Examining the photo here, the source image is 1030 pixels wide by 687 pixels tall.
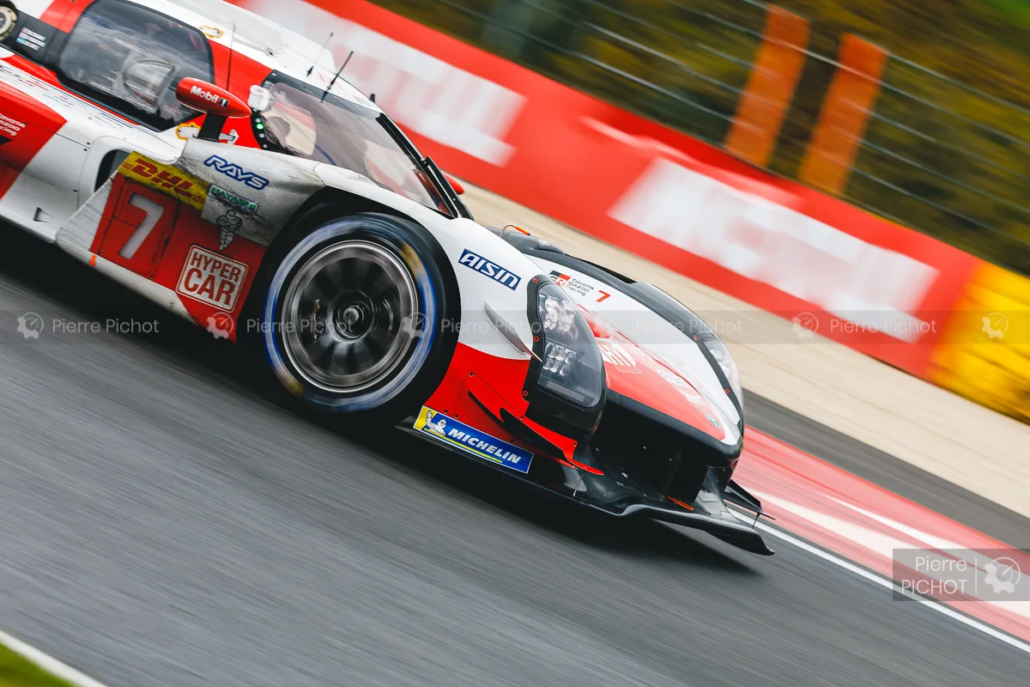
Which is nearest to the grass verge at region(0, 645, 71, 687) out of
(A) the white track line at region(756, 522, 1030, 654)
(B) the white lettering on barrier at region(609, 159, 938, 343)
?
(A) the white track line at region(756, 522, 1030, 654)

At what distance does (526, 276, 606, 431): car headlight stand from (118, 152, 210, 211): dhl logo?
132 cm

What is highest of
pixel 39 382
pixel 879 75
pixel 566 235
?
pixel 879 75

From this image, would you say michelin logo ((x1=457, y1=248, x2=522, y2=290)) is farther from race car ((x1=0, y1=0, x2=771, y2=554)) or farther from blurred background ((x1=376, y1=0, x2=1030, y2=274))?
blurred background ((x1=376, y1=0, x2=1030, y2=274))

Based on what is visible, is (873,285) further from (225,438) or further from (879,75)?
(225,438)

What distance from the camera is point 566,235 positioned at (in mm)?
8461

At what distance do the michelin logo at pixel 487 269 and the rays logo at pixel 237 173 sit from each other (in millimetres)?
817

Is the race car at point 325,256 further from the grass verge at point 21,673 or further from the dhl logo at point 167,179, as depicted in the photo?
the grass verge at point 21,673

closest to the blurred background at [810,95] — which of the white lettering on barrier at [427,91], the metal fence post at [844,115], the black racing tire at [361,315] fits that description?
the metal fence post at [844,115]

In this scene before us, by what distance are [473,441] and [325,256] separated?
0.88 metres

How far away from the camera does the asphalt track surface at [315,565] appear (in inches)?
109

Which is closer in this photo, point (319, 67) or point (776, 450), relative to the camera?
point (319, 67)

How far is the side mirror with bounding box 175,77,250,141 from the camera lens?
4.14m

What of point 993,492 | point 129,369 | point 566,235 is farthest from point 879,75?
point 129,369

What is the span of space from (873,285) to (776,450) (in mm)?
2173
